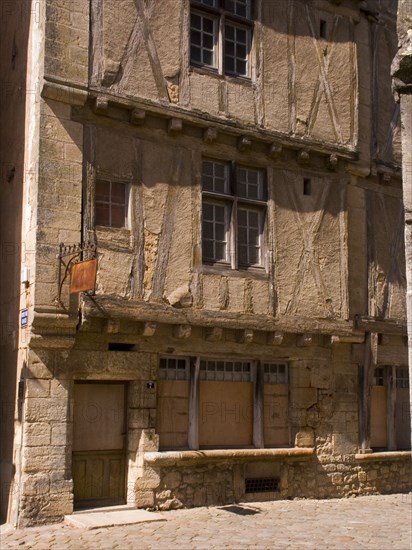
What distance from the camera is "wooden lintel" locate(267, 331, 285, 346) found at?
10.4 meters

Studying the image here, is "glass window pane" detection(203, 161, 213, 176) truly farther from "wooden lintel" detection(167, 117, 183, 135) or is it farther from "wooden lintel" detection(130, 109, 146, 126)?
"wooden lintel" detection(130, 109, 146, 126)

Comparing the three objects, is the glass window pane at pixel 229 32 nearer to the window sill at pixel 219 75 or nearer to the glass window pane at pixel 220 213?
the window sill at pixel 219 75

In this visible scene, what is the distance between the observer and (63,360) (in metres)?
8.70

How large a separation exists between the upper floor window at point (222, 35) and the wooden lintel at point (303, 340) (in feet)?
12.7

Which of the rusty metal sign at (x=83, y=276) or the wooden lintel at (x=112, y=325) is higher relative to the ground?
the rusty metal sign at (x=83, y=276)

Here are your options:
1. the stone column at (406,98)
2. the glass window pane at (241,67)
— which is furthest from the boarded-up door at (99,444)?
the stone column at (406,98)

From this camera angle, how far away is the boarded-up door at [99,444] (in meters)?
8.94

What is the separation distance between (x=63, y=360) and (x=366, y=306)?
16.7ft

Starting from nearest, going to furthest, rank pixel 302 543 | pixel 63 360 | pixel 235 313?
pixel 302 543 < pixel 63 360 < pixel 235 313

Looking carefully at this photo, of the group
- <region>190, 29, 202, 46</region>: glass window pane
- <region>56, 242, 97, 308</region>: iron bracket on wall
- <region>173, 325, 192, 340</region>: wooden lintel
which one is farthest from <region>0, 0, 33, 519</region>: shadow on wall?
<region>190, 29, 202, 46</region>: glass window pane

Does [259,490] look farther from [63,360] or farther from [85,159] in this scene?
[85,159]

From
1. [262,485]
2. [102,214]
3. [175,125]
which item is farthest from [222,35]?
[262,485]

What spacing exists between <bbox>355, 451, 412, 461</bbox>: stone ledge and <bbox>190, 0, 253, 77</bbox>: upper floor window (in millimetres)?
5880

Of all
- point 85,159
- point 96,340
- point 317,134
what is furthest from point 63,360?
point 317,134
